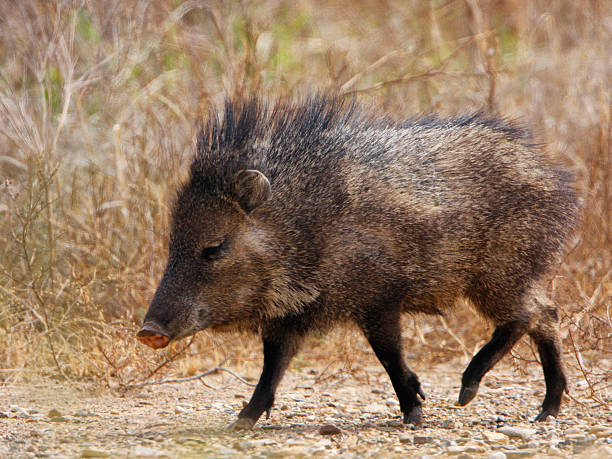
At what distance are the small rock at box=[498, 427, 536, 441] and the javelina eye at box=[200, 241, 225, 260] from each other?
153 cm

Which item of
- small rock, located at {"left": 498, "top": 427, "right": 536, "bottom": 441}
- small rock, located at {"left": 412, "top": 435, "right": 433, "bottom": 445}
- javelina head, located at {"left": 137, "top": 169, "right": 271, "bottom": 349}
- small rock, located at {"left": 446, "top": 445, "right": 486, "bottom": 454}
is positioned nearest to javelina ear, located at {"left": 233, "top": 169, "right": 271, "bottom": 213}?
javelina head, located at {"left": 137, "top": 169, "right": 271, "bottom": 349}

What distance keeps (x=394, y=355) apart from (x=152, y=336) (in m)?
1.17

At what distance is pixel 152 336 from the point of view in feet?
12.4

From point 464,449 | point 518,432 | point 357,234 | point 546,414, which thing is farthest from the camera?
point 546,414

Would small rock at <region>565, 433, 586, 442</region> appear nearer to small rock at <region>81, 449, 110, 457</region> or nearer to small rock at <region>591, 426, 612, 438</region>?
small rock at <region>591, 426, 612, 438</region>

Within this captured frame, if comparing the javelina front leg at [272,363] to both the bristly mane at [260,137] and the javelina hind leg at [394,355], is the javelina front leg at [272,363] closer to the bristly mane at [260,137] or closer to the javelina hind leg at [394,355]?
the javelina hind leg at [394,355]

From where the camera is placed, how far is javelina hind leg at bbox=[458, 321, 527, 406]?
448cm

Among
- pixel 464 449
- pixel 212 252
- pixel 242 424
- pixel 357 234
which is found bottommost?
pixel 242 424

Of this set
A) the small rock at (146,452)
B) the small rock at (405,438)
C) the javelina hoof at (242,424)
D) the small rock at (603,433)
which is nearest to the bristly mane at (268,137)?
the javelina hoof at (242,424)

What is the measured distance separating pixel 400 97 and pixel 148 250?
275 cm

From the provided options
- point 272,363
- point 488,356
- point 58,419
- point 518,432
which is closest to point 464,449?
point 518,432

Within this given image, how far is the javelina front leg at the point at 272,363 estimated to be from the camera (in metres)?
4.30

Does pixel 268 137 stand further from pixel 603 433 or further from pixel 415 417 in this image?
pixel 603 433

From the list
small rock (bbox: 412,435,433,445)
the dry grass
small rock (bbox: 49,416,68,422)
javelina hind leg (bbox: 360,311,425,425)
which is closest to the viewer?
small rock (bbox: 412,435,433,445)
